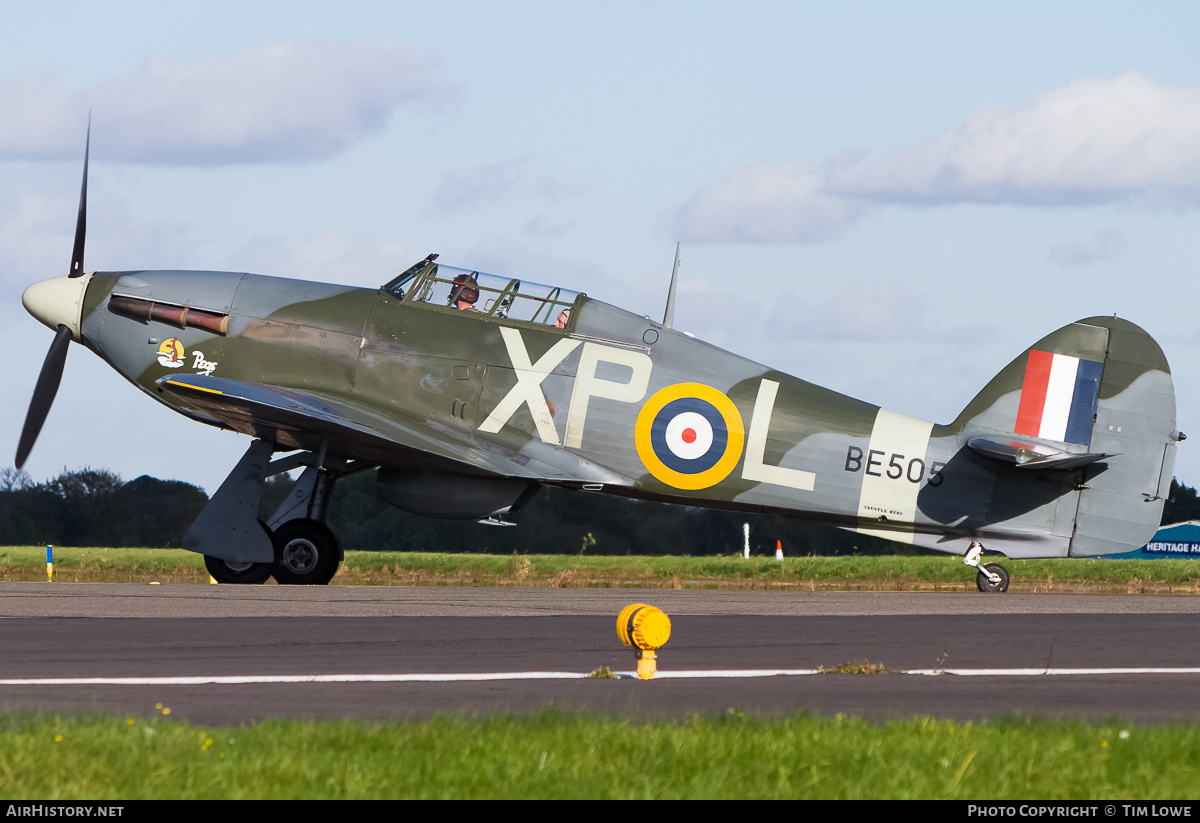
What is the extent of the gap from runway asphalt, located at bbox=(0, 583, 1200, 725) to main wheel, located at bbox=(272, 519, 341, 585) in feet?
7.78

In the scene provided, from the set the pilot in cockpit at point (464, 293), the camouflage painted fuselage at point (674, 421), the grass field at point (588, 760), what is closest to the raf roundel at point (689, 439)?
the camouflage painted fuselage at point (674, 421)

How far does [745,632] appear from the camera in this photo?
1023cm

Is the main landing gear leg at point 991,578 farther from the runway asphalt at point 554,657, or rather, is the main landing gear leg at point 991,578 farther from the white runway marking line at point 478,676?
the white runway marking line at point 478,676

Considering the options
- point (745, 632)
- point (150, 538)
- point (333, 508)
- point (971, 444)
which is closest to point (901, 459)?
point (971, 444)

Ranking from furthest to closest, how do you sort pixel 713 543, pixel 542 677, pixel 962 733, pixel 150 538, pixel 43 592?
pixel 150 538
pixel 713 543
pixel 43 592
pixel 542 677
pixel 962 733

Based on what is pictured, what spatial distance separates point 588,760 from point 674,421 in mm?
11233

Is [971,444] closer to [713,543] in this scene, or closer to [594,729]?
[713,543]

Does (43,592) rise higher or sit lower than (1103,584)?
lower

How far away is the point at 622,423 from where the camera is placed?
15.9 meters

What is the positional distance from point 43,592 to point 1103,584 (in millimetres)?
17172

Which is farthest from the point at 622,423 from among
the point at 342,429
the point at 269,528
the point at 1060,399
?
the point at 1060,399

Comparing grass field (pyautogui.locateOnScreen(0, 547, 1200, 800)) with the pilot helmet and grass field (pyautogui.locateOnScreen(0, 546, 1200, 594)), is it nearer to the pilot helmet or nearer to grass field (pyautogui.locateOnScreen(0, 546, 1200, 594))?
the pilot helmet

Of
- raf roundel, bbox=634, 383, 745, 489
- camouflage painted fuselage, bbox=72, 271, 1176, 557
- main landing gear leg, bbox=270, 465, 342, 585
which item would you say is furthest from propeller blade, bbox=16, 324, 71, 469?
raf roundel, bbox=634, 383, 745, 489

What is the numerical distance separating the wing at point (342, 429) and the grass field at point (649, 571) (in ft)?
11.9
